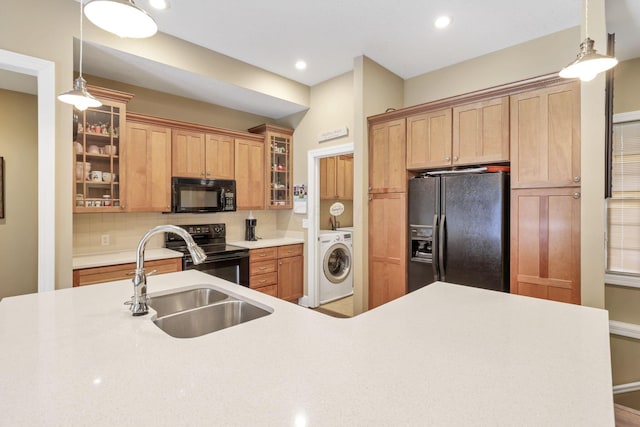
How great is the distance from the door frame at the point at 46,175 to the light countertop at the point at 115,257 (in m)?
0.22

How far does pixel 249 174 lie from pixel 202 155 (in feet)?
2.20

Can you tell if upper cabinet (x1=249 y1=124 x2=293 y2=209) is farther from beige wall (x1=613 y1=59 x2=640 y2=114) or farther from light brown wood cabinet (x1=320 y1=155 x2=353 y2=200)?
beige wall (x1=613 y1=59 x2=640 y2=114)

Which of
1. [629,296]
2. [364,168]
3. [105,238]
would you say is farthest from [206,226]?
[629,296]

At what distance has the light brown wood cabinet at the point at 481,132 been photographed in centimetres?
259

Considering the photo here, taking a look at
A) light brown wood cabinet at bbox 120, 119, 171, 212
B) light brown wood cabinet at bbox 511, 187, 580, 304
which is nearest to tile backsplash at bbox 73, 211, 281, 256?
light brown wood cabinet at bbox 120, 119, 171, 212

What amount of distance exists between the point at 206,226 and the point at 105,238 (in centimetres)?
108

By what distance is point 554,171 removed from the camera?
233cm

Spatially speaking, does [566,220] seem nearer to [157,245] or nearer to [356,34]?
[356,34]

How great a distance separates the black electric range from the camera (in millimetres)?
3332

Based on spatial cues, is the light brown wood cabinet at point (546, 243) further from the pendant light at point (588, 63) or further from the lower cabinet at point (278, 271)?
the lower cabinet at point (278, 271)

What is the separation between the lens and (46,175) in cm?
235

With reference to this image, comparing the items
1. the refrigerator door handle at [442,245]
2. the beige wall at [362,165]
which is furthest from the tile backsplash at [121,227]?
the refrigerator door handle at [442,245]

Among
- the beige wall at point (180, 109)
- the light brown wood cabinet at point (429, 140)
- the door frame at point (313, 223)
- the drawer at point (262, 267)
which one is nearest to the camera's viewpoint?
the light brown wood cabinet at point (429, 140)

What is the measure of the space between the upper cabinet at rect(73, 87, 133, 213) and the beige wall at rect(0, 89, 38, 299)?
115cm
